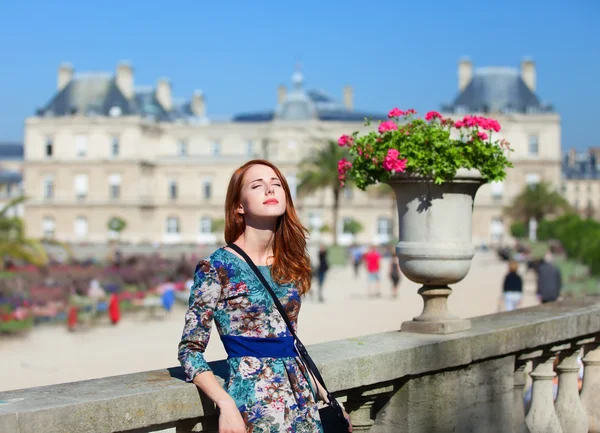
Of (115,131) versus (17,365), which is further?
(115,131)

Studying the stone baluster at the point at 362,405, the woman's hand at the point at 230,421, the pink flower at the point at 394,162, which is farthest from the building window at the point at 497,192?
the woman's hand at the point at 230,421

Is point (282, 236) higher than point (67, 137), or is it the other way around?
point (67, 137)

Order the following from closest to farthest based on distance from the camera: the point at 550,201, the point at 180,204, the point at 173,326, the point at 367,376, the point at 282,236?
the point at 282,236, the point at 367,376, the point at 173,326, the point at 550,201, the point at 180,204

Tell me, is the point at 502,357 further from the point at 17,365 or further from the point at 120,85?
the point at 120,85

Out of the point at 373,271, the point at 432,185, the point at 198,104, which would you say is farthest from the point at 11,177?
the point at 432,185

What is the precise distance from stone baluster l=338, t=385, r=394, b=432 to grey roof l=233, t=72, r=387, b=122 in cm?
5331

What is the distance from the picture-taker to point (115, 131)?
6153 cm

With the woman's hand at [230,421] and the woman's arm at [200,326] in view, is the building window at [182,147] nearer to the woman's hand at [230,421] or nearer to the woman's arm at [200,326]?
the woman's arm at [200,326]

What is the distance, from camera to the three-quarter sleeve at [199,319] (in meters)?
2.71

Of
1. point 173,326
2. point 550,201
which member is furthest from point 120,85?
point 173,326

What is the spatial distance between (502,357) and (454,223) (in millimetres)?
637

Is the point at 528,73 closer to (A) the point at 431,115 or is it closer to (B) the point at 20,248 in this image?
(B) the point at 20,248

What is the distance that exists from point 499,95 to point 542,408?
57788mm

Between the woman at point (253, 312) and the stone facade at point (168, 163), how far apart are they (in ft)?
176
